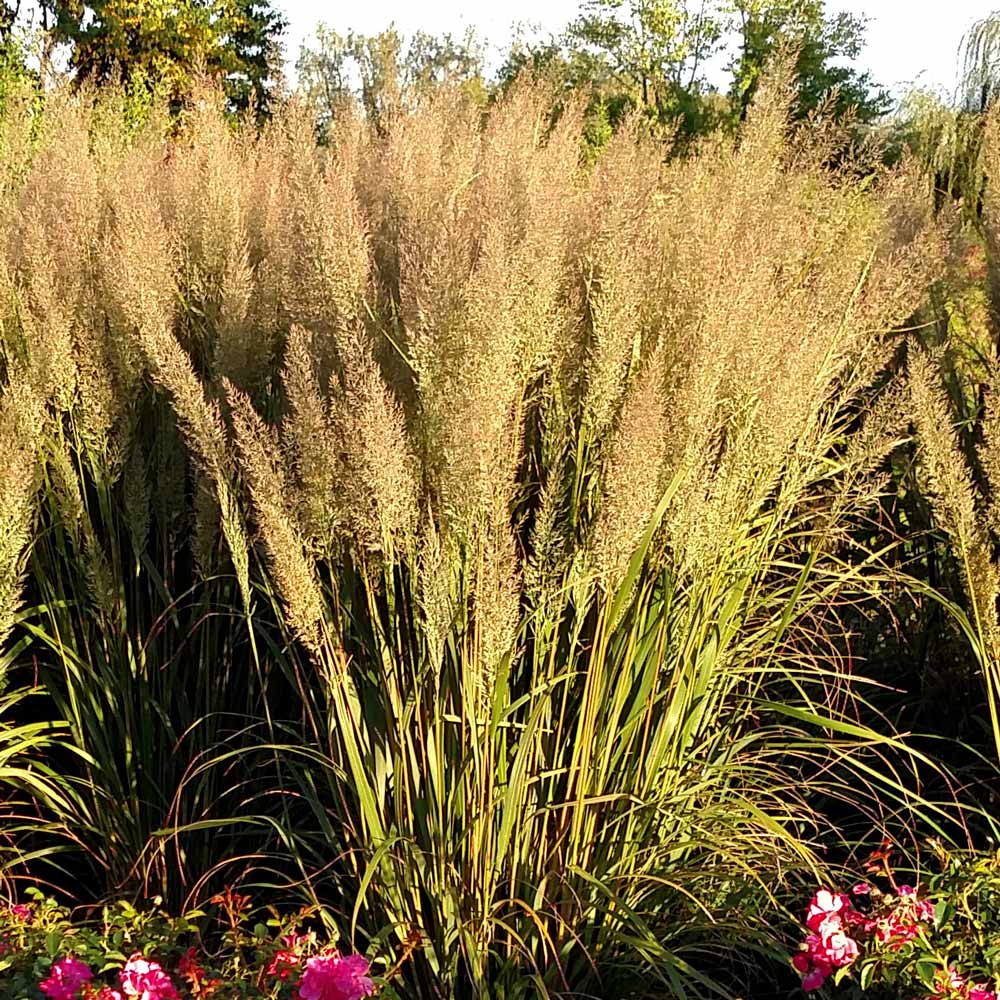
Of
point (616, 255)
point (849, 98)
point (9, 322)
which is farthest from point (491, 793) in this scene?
point (849, 98)

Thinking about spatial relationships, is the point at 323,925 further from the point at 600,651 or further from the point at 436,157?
the point at 436,157

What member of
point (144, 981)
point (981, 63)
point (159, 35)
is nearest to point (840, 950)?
point (144, 981)

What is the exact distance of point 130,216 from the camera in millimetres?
2703

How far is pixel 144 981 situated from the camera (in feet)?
6.50

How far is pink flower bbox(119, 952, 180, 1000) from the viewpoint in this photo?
1.97 meters

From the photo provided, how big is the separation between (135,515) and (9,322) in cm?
67

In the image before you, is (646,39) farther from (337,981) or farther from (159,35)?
(337,981)

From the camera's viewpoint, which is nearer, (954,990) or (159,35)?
(954,990)

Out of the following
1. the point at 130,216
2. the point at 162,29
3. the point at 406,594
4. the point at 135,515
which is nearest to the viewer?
the point at 406,594

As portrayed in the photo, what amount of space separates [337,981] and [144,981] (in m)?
0.34

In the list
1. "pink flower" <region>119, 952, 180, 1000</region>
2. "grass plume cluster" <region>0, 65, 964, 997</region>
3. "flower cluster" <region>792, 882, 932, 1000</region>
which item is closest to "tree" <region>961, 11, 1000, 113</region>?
"grass plume cluster" <region>0, 65, 964, 997</region>

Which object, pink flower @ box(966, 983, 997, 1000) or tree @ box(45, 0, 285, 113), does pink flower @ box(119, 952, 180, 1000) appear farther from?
tree @ box(45, 0, 285, 113)

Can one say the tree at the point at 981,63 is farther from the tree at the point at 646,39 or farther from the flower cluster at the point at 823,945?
the tree at the point at 646,39

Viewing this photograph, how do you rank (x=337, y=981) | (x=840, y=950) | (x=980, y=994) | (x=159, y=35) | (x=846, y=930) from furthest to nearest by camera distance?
(x=159, y=35)
(x=846, y=930)
(x=840, y=950)
(x=980, y=994)
(x=337, y=981)
